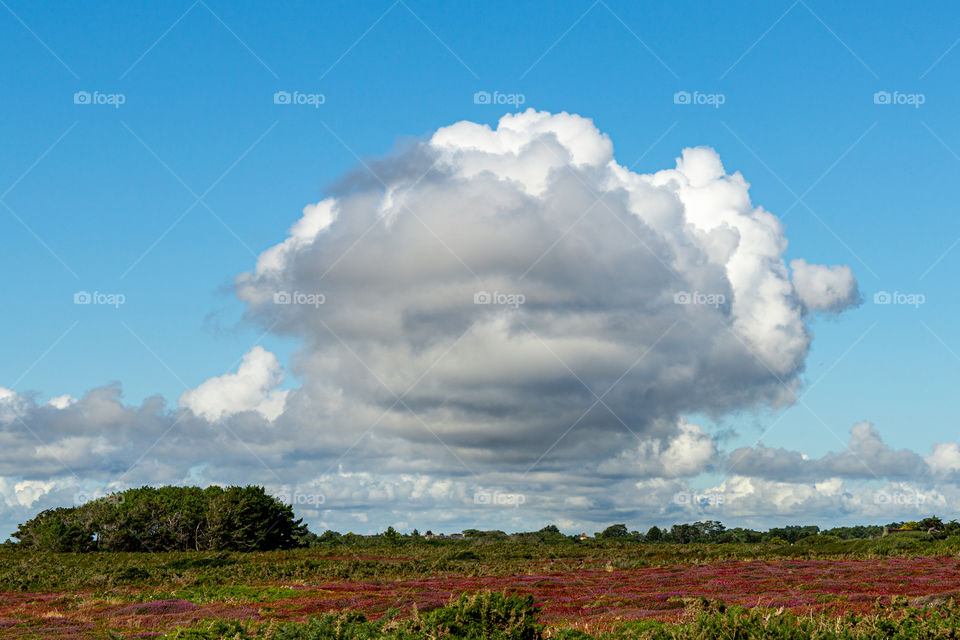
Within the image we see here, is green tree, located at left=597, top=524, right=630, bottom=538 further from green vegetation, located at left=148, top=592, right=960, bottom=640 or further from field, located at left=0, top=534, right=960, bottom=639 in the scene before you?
green vegetation, located at left=148, top=592, right=960, bottom=640

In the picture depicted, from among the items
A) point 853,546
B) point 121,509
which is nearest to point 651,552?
point 853,546

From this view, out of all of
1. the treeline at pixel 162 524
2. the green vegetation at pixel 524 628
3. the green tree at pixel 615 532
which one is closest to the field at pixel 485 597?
the green vegetation at pixel 524 628

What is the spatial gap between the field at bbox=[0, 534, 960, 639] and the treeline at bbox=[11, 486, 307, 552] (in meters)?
17.2

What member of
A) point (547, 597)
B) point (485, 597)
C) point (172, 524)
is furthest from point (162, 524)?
point (485, 597)

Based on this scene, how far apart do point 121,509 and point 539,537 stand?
57.3m

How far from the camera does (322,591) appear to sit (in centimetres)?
3931

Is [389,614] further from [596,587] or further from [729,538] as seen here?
[729,538]

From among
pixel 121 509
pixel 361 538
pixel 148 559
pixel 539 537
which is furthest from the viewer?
pixel 361 538

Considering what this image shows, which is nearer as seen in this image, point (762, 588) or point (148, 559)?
point (762, 588)

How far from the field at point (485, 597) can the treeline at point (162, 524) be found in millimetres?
17243

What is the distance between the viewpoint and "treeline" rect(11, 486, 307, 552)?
8700cm

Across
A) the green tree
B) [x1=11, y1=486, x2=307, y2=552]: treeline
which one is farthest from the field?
the green tree

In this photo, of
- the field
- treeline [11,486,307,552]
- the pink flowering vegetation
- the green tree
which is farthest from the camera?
the green tree

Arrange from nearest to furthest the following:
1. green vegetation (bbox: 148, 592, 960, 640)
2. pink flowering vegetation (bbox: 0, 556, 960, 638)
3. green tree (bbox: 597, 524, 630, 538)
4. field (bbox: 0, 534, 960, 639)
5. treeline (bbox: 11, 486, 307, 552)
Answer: green vegetation (bbox: 148, 592, 960, 640), field (bbox: 0, 534, 960, 639), pink flowering vegetation (bbox: 0, 556, 960, 638), treeline (bbox: 11, 486, 307, 552), green tree (bbox: 597, 524, 630, 538)
